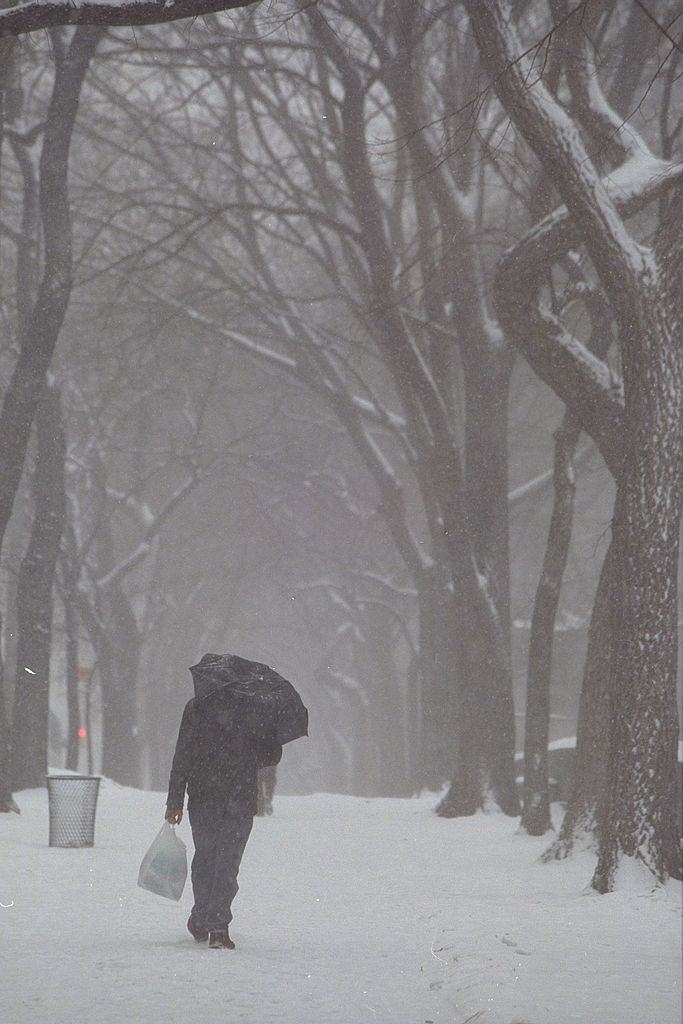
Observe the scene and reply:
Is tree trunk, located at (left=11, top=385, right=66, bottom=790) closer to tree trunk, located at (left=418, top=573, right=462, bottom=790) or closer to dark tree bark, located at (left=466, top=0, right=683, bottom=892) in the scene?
tree trunk, located at (left=418, top=573, right=462, bottom=790)

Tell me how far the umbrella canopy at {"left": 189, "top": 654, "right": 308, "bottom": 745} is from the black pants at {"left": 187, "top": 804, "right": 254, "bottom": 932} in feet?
1.66

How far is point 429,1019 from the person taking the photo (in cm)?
621

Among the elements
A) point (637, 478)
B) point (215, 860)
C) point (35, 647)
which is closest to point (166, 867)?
point (215, 860)

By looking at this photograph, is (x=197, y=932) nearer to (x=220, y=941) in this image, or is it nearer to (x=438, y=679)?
(x=220, y=941)

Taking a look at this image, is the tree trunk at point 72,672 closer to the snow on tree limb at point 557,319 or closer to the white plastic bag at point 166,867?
the snow on tree limb at point 557,319

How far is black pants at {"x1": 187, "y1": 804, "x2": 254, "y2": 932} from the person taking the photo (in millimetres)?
7262

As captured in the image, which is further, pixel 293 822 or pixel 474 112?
pixel 293 822

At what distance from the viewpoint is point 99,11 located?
6.43 m

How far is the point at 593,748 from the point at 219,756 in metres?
5.05

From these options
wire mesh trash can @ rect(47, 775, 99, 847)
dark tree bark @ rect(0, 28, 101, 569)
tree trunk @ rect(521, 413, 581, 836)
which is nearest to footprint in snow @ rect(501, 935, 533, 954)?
A: wire mesh trash can @ rect(47, 775, 99, 847)

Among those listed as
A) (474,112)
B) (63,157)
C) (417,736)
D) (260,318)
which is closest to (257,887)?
(474,112)

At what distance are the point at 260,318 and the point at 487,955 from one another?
14.2 m

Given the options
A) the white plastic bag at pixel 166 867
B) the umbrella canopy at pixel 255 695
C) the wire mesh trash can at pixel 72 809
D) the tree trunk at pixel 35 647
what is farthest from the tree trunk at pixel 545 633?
the white plastic bag at pixel 166 867

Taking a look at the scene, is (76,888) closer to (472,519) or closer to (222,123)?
(472,519)
